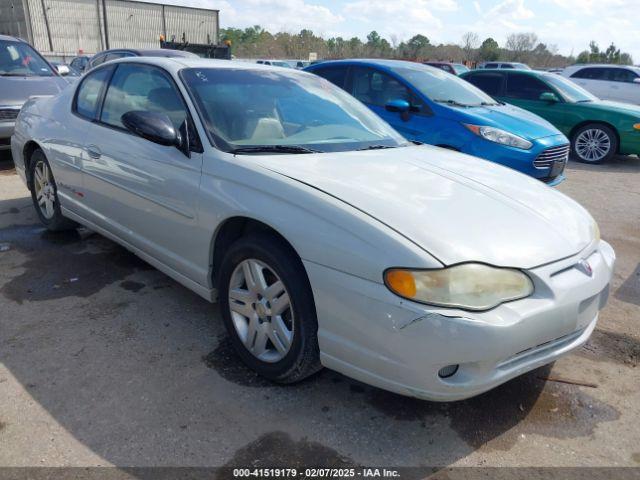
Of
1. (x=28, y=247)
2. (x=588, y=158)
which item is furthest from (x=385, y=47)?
(x=28, y=247)

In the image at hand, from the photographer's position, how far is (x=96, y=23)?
126 ft

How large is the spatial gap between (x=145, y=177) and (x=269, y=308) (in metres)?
1.25

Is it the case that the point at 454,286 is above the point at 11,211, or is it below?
above

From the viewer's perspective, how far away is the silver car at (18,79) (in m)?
7.05

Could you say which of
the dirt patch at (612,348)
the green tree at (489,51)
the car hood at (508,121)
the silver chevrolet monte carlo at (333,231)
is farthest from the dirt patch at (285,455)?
the green tree at (489,51)

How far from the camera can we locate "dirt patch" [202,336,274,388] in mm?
2695

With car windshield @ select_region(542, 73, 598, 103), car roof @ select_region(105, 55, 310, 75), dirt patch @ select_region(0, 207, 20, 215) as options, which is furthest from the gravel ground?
car windshield @ select_region(542, 73, 598, 103)

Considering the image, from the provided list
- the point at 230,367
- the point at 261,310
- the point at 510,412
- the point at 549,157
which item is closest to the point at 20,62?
the point at 230,367

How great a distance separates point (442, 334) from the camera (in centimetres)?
200

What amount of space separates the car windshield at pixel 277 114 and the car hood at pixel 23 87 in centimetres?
521

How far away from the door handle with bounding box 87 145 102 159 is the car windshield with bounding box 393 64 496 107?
4.05m

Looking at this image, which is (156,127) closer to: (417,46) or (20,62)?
(20,62)

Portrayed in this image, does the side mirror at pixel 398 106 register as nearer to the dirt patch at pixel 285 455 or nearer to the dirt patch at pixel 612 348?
the dirt patch at pixel 612 348

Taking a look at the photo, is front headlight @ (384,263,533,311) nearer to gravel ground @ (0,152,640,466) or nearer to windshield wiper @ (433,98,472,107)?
gravel ground @ (0,152,640,466)
